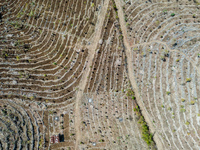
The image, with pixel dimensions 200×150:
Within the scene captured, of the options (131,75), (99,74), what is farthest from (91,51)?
(131,75)

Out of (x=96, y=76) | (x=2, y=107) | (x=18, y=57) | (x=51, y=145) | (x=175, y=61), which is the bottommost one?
(x=51, y=145)

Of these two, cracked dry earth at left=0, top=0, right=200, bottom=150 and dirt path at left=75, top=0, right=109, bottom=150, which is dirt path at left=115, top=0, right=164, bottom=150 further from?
dirt path at left=75, top=0, right=109, bottom=150

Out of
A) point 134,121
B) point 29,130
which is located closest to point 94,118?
point 134,121

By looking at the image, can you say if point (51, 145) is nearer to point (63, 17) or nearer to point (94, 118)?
point (94, 118)

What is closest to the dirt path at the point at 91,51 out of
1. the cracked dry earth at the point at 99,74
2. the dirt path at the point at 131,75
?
the cracked dry earth at the point at 99,74

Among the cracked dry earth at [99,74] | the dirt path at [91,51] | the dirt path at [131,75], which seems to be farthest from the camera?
the dirt path at [91,51]

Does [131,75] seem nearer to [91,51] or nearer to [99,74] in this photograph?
[99,74]

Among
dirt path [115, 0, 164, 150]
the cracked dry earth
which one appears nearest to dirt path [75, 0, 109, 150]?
the cracked dry earth

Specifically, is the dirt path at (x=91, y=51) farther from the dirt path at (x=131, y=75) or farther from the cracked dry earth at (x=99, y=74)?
the dirt path at (x=131, y=75)
